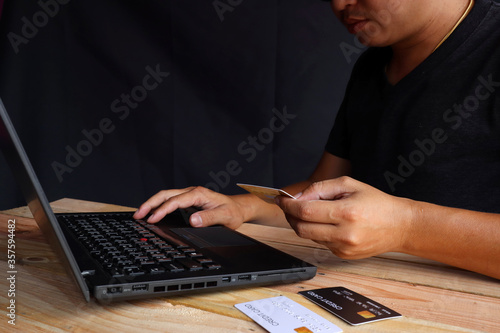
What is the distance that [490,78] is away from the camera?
43.6 inches

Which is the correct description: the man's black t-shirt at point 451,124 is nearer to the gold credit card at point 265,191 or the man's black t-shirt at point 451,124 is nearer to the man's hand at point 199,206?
the man's hand at point 199,206

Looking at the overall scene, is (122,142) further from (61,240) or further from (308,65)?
(61,240)

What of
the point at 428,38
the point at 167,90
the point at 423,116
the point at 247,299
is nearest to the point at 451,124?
the point at 423,116

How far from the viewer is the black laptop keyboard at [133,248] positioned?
60 centimetres

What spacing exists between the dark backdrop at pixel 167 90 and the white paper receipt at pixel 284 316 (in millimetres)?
1523

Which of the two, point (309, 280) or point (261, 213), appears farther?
point (261, 213)

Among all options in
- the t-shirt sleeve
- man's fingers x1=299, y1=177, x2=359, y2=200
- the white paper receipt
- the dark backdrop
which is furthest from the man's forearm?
the dark backdrop

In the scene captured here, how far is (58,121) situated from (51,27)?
438mm

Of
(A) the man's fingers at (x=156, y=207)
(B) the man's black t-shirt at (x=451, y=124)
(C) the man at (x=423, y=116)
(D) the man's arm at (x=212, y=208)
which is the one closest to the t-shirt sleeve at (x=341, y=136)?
(C) the man at (x=423, y=116)

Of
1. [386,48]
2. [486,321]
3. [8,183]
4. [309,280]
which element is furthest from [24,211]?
[8,183]

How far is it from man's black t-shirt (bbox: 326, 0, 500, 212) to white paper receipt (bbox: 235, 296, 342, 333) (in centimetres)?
71

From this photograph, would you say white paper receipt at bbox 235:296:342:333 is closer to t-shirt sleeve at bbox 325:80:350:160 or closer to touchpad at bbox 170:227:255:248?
touchpad at bbox 170:227:255:248

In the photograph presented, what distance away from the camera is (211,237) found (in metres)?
0.82

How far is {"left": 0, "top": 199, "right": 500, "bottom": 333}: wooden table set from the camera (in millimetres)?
535
